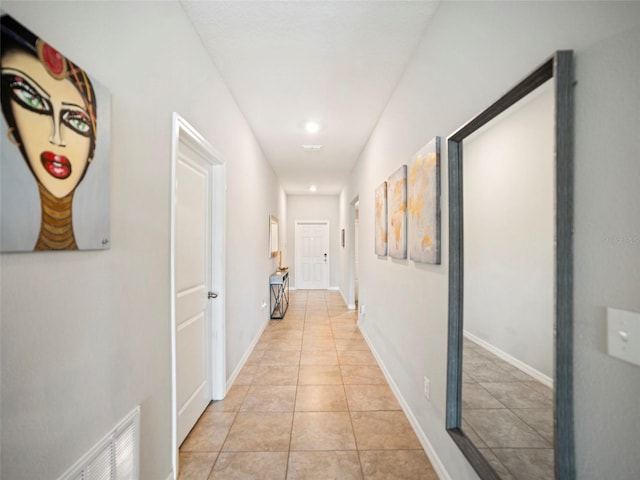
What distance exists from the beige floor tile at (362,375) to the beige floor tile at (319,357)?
0.21 metres

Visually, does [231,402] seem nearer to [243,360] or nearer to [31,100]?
[243,360]

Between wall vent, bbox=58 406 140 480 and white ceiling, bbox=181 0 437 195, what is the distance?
82.7 inches

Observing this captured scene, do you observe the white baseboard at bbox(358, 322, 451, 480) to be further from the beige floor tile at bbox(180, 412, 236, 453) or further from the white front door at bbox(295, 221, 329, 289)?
the white front door at bbox(295, 221, 329, 289)

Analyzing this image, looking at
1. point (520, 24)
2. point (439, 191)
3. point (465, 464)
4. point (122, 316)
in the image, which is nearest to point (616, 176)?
point (520, 24)

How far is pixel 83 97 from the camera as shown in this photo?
913 millimetres

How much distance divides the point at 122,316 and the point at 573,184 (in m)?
1.56

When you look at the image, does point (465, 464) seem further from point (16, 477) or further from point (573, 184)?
point (16, 477)

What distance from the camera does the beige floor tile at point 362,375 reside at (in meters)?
2.74

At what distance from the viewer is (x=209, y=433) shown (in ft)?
6.53

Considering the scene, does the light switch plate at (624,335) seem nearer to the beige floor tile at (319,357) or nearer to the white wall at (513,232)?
the white wall at (513,232)

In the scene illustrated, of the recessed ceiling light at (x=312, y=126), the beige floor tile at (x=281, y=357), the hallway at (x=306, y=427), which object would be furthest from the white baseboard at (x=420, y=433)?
the recessed ceiling light at (x=312, y=126)

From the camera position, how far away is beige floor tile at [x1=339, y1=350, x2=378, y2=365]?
320 centimetres

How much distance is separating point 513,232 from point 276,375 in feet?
8.48

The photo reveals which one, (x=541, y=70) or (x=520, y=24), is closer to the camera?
(x=541, y=70)
